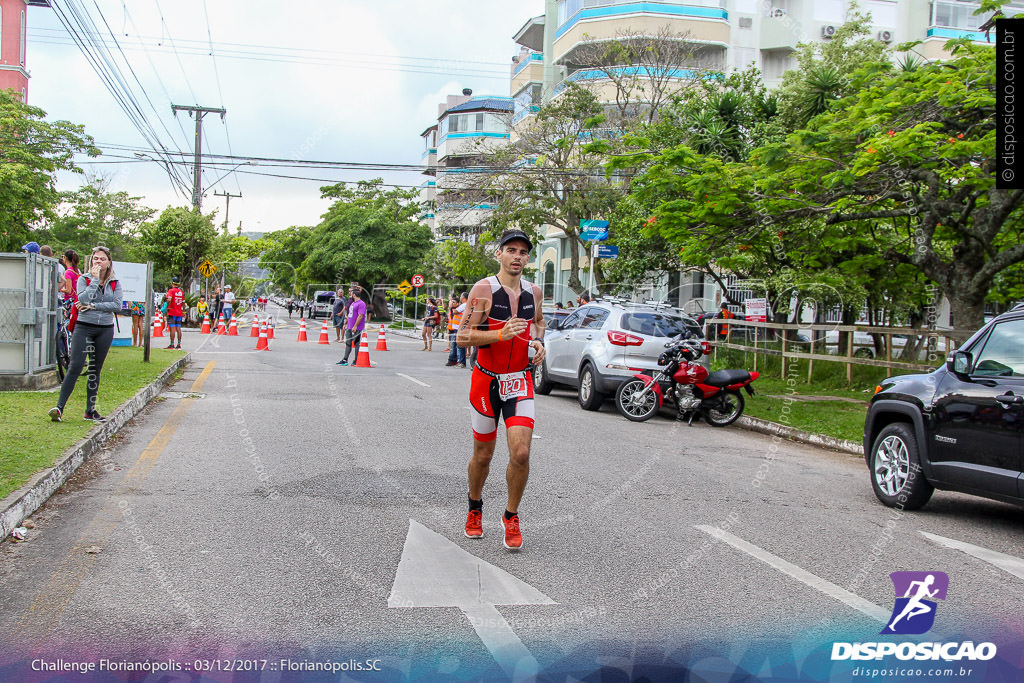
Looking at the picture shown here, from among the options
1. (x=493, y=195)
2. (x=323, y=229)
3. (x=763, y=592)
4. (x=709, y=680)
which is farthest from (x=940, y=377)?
(x=323, y=229)

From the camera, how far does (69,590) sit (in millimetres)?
4574

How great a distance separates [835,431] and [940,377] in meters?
5.07

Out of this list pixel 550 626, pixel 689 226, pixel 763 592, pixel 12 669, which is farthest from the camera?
pixel 689 226

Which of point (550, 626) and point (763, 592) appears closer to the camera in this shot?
point (550, 626)

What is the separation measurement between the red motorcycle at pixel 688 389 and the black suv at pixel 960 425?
5093 millimetres

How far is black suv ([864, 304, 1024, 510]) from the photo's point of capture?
641cm

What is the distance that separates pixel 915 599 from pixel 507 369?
268 cm

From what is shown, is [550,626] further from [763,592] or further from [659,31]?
[659,31]

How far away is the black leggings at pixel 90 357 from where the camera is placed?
928 centimetres

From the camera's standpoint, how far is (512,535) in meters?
5.55

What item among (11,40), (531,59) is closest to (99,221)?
(11,40)

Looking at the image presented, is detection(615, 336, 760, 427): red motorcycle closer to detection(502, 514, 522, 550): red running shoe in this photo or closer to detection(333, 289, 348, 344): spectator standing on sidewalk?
detection(502, 514, 522, 550): red running shoe

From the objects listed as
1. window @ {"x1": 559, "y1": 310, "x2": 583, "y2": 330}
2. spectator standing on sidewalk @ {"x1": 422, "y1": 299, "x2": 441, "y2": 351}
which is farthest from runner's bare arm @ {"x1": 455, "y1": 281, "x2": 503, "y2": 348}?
Result: spectator standing on sidewalk @ {"x1": 422, "y1": 299, "x2": 441, "y2": 351}

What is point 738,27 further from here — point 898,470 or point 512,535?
point 512,535
